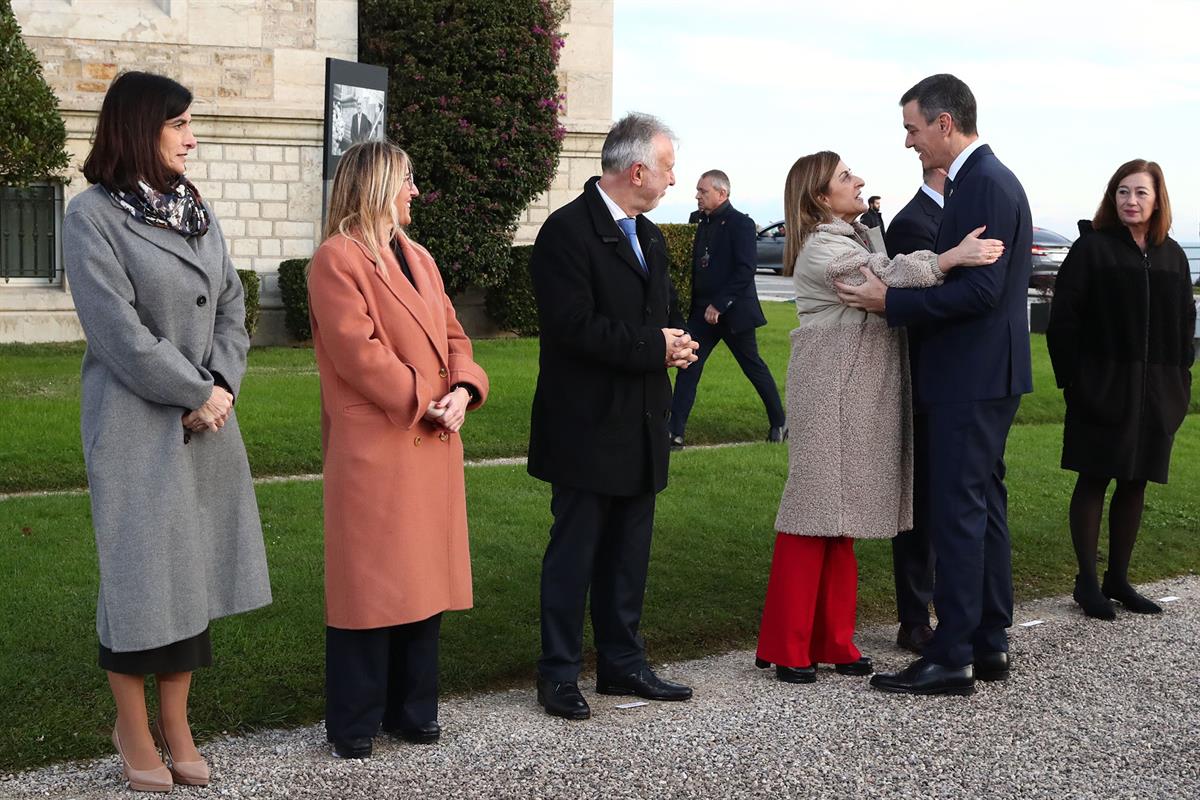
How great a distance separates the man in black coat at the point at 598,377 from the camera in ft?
16.9

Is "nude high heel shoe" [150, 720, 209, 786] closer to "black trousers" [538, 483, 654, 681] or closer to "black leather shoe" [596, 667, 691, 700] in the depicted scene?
"black trousers" [538, 483, 654, 681]

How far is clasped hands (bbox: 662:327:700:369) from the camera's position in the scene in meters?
5.17

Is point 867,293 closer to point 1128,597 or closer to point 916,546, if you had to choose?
point 916,546

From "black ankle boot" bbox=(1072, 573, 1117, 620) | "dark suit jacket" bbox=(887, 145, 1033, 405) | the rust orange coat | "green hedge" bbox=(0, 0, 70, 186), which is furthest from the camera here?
"green hedge" bbox=(0, 0, 70, 186)

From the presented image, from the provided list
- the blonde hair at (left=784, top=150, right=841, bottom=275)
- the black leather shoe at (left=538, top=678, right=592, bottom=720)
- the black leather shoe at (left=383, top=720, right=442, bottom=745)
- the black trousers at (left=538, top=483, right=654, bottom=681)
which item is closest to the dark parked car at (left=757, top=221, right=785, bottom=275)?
the blonde hair at (left=784, top=150, right=841, bottom=275)

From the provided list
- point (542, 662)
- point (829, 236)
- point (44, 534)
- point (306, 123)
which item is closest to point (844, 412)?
point (829, 236)

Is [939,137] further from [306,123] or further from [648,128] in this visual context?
[306,123]

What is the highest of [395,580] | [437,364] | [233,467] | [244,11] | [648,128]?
[244,11]

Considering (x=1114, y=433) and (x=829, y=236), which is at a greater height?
(x=829, y=236)

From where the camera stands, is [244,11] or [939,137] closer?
[939,137]

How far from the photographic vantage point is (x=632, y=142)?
5.21 metres

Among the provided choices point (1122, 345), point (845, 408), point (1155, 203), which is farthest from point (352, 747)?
point (1155, 203)

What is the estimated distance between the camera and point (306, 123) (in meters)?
19.3

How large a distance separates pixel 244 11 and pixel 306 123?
1654mm
